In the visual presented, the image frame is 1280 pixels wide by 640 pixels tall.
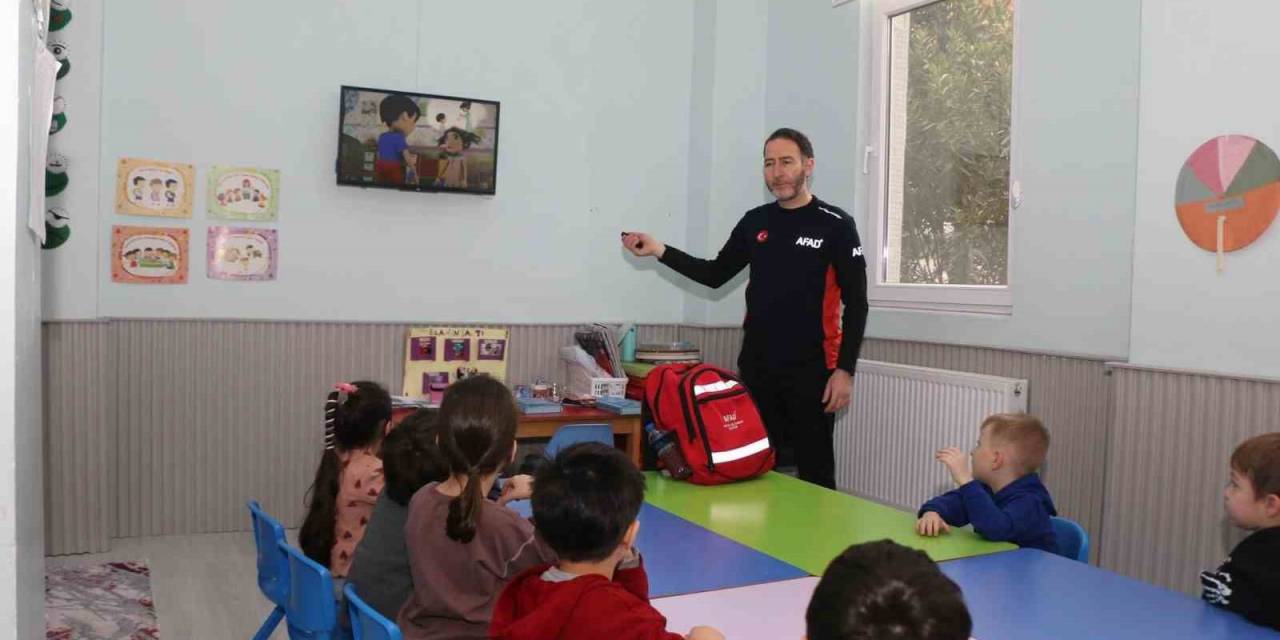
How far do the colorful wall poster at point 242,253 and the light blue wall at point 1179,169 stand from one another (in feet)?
10.8

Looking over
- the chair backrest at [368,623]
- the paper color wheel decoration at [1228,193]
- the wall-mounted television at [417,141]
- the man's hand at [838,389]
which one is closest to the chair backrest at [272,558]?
the chair backrest at [368,623]

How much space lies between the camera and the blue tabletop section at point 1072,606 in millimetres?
1770

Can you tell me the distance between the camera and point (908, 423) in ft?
13.9

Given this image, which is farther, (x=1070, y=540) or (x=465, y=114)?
(x=465, y=114)

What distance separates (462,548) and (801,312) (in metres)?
2.18

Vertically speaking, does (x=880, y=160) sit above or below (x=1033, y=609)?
above

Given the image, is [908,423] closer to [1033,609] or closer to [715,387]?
[715,387]

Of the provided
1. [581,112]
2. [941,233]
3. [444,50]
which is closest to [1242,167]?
[941,233]

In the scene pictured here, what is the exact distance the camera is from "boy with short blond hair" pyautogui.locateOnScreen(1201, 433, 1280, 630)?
72.4 inches

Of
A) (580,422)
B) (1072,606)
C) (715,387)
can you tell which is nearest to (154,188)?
(580,422)

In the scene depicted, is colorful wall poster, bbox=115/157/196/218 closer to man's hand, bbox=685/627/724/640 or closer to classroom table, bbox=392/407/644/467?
classroom table, bbox=392/407/644/467

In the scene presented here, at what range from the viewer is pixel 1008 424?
101 inches

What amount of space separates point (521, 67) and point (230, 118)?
129cm

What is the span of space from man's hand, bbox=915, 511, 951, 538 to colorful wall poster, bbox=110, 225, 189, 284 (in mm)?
3161
